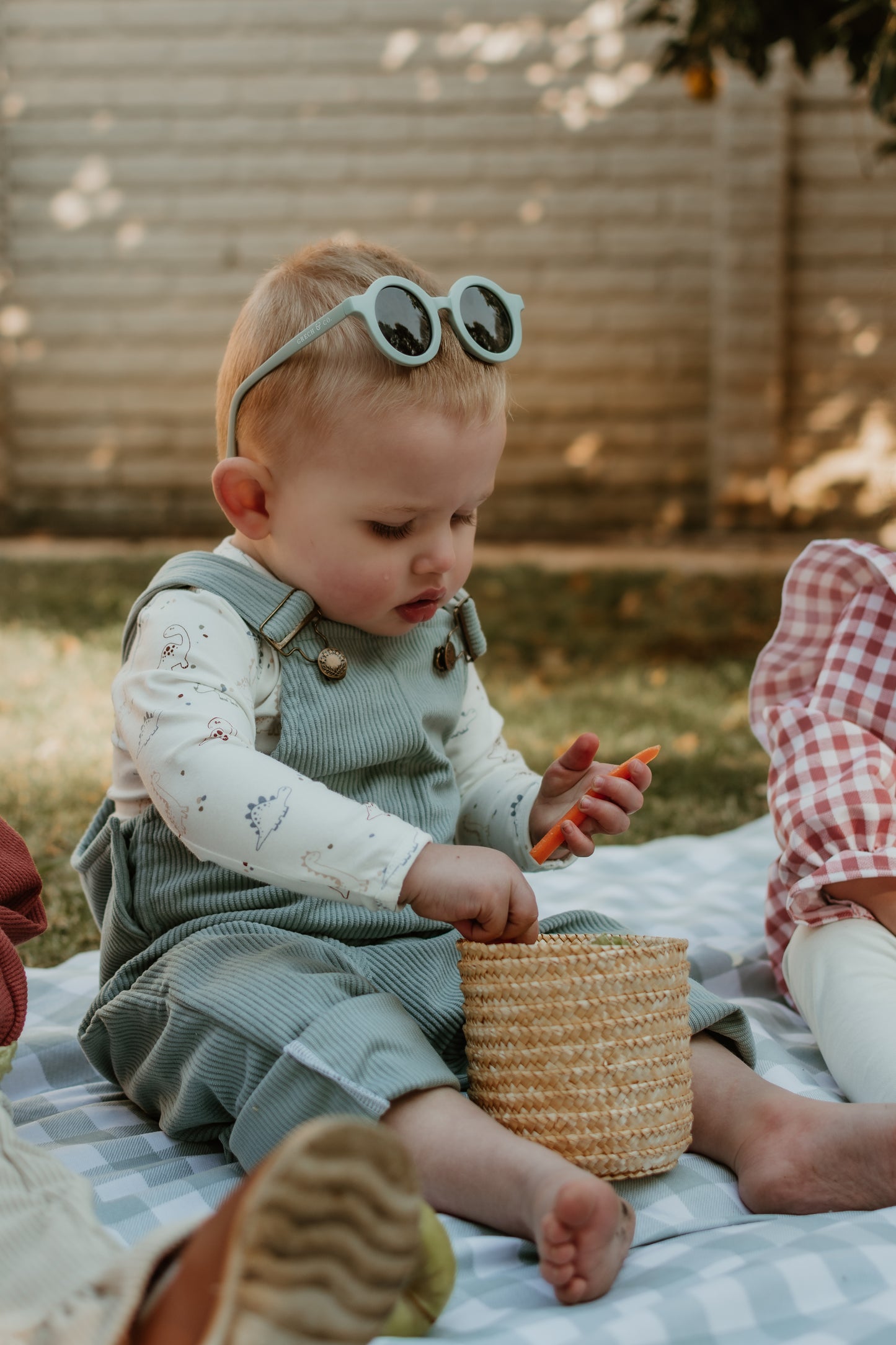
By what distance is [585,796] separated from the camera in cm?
152

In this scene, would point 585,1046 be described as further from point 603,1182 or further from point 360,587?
point 360,587

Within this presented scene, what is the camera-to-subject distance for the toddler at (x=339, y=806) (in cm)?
130

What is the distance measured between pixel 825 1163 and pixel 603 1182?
278mm

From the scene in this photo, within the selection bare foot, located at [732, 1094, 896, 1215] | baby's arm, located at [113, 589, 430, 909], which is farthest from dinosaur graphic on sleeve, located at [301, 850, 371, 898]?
bare foot, located at [732, 1094, 896, 1215]

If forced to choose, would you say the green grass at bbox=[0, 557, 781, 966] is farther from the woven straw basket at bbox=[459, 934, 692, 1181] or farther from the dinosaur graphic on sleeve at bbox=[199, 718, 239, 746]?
the woven straw basket at bbox=[459, 934, 692, 1181]

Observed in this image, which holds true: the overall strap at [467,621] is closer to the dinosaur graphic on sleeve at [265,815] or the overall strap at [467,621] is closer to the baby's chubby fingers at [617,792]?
the baby's chubby fingers at [617,792]

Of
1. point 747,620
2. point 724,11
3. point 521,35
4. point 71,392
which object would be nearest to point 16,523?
point 71,392

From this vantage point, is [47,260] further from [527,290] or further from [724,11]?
[724,11]

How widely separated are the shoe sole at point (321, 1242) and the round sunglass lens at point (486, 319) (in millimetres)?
931

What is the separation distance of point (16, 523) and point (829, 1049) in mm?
6782

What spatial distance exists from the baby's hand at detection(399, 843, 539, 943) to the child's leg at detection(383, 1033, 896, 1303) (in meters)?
0.17

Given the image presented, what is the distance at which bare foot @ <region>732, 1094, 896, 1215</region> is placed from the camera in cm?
128

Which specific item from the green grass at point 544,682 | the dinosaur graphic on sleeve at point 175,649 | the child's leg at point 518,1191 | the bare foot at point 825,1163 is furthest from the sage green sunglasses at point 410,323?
the green grass at point 544,682

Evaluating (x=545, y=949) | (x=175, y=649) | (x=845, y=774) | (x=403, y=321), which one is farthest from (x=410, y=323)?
(x=845, y=774)
